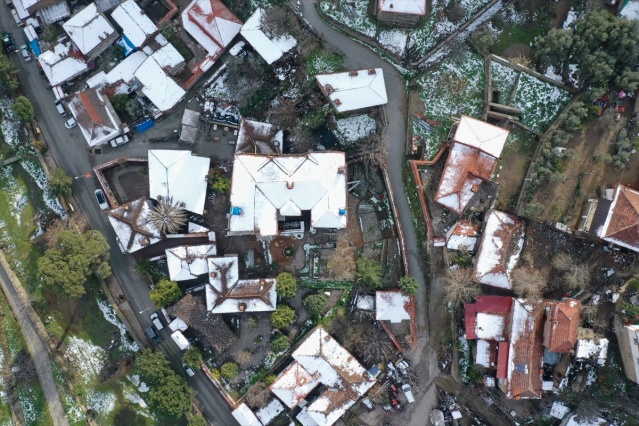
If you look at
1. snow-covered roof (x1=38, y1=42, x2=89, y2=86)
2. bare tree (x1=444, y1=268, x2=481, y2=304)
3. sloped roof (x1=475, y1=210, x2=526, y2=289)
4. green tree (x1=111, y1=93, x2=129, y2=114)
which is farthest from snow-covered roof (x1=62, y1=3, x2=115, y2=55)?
sloped roof (x1=475, y1=210, x2=526, y2=289)

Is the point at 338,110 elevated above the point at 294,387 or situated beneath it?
elevated above

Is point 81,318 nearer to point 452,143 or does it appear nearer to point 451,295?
point 451,295

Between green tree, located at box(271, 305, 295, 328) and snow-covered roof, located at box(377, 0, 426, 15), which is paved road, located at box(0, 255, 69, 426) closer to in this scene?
green tree, located at box(271, 305, 295, 328)

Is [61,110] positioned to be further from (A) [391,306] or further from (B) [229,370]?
(A) [391,306]

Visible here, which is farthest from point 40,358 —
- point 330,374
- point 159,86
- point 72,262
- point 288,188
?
point 288,188

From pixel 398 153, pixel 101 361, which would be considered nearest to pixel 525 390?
pixel 398 153

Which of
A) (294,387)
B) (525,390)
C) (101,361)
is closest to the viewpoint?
(525,390)
